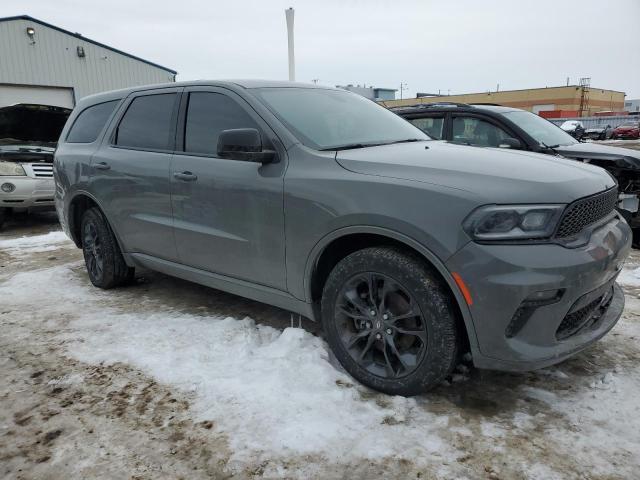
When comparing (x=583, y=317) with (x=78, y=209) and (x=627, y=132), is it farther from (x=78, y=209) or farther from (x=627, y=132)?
(x=627, y=132)

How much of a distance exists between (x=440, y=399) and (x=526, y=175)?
123 cm

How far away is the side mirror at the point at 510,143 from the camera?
5194 mm

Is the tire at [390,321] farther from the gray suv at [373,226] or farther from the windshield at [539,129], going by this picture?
the windshield at [539,129]

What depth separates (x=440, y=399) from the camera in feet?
8.54

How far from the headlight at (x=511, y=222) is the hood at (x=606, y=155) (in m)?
3.58

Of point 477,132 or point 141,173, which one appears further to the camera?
point 477,132

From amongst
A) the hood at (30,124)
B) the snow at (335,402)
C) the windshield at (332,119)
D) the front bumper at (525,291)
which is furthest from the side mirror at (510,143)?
the hood at (30,124)

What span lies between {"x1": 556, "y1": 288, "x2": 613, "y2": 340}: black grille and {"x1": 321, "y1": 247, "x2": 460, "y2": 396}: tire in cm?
52

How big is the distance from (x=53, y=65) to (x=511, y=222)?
1959cm

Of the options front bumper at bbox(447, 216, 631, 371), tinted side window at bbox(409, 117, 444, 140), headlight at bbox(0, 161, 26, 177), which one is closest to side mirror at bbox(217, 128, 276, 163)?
front bumper at bbox(447, 216, 631, 371)

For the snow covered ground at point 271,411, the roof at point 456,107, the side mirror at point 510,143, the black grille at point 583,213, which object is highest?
the roof at point 456,107

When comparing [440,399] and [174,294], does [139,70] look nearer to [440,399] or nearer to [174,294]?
[174,294]

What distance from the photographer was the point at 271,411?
8.15 ft

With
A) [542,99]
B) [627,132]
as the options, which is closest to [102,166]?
[627,132]
